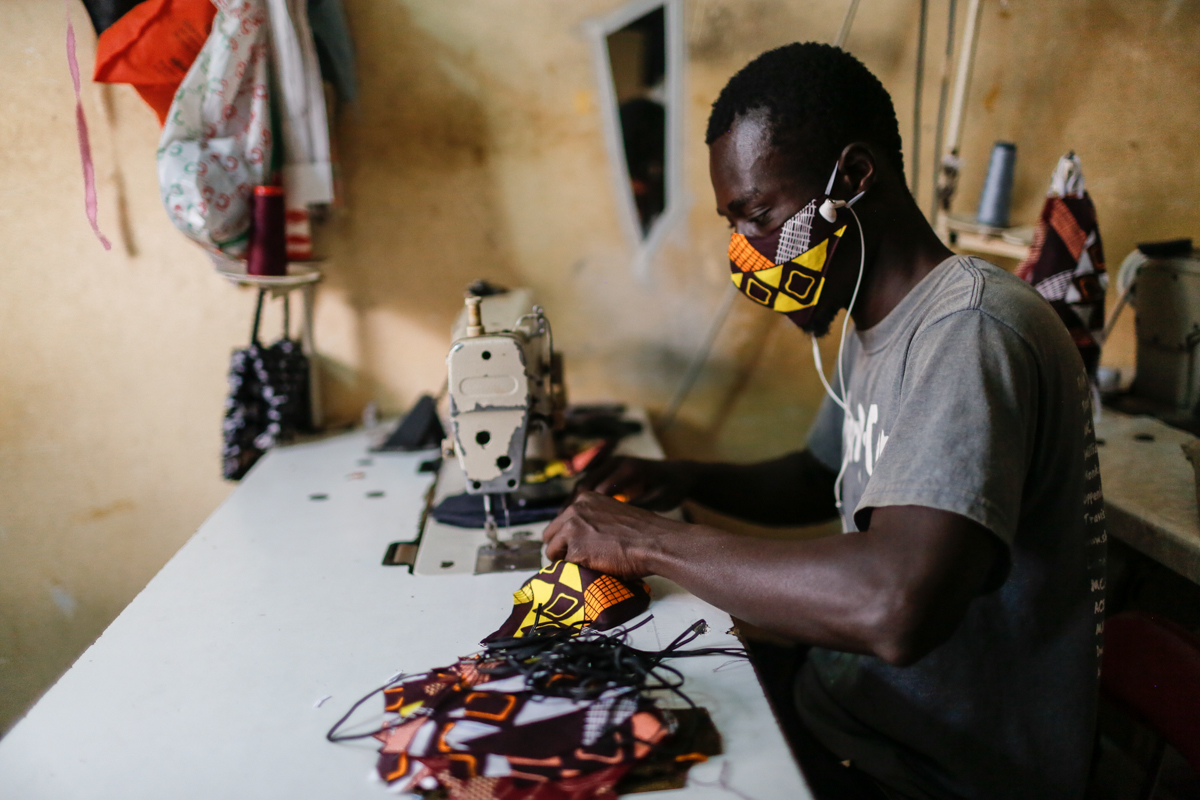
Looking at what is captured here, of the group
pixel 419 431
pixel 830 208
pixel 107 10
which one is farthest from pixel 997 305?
pixel 107 10

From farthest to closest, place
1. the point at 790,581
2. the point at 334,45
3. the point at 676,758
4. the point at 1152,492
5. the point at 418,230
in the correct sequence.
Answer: the point at 418,230 → the point at 334,45 → the point at 1152,492 → the point at 790,581 → the point at 676,758

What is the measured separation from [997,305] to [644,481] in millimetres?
772

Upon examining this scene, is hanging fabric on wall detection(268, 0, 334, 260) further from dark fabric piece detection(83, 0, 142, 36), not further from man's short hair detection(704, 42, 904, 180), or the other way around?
man's short hair detection(704, 42, 904, 180)

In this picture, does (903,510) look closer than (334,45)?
Yes

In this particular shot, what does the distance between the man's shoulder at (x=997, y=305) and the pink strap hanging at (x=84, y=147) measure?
195cm

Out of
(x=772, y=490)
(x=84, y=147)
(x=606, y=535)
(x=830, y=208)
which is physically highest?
(x=84, y=147)

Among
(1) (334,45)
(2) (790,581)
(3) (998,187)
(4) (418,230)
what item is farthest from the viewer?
(4) (418,230)

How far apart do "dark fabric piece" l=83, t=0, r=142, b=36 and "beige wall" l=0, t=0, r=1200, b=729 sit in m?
0.30

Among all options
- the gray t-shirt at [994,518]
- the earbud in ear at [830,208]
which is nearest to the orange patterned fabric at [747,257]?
the earbud in ear at [830,208]

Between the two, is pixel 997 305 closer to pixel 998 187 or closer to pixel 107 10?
pixel 998 187

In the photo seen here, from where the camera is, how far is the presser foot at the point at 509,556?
1.25 m

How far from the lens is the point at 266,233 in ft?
5.45

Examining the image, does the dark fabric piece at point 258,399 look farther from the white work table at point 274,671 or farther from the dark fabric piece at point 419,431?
the white work table at point 274,671

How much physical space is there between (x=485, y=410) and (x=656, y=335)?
105 cm
